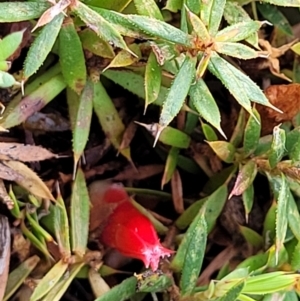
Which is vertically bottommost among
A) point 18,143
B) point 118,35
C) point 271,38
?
point 18,143

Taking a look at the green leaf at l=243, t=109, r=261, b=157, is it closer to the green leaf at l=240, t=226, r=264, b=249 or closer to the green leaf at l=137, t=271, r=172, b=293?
the green leaf at l=240, t=226, r=264, b=249

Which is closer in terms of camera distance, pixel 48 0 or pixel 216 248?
pixel 48 0

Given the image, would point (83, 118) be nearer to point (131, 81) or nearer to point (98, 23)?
point (131, 81)

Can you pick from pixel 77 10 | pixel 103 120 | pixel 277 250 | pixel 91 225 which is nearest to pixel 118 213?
pixel 91 225

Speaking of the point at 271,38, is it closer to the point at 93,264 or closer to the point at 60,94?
the point at 60,94

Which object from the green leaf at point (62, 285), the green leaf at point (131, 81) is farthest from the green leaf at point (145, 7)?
the green leaf at point (62, 285)

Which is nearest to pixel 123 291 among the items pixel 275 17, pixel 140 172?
pixel 140 172

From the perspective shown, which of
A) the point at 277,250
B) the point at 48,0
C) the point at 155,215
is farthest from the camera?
the point at 155,215
